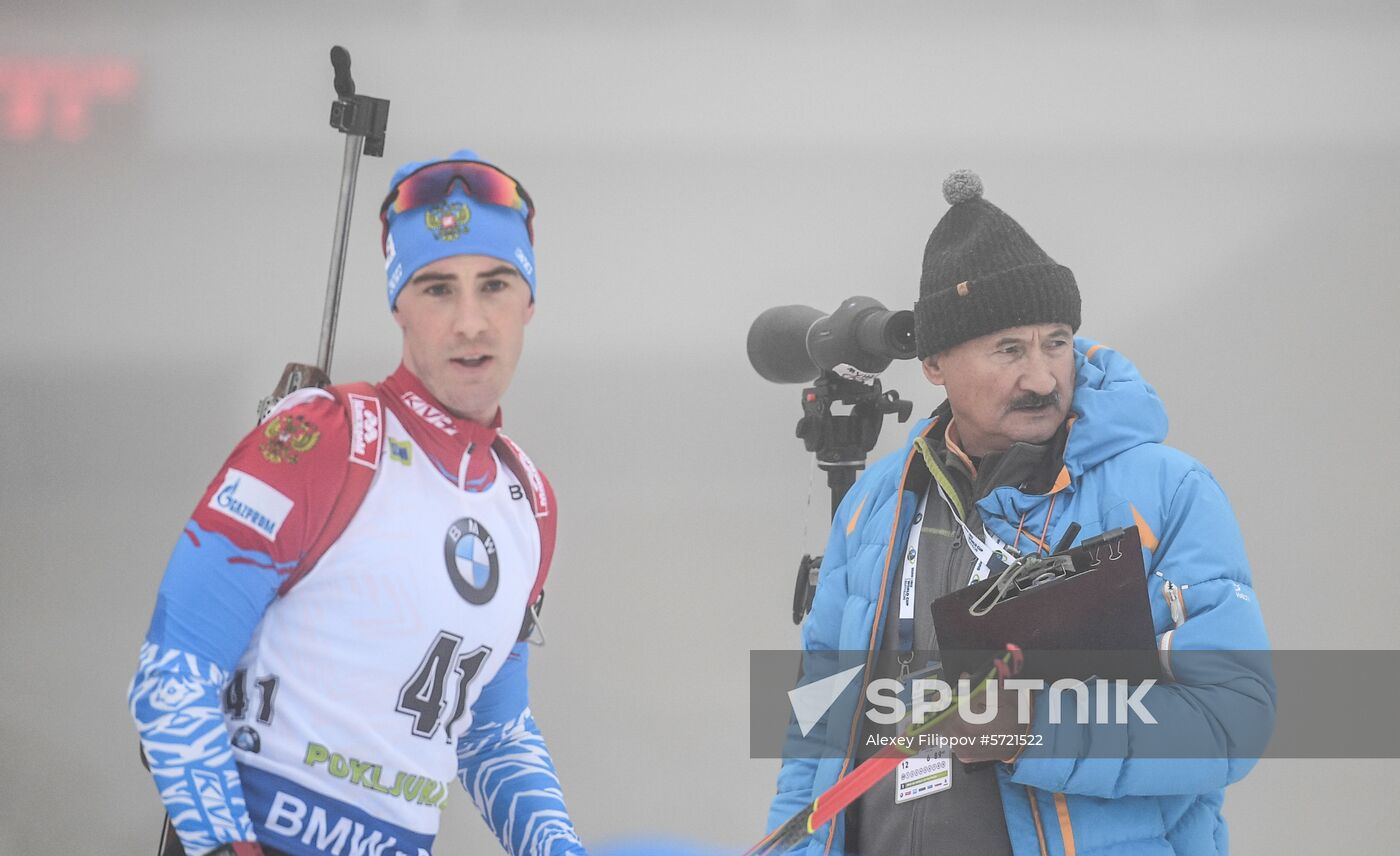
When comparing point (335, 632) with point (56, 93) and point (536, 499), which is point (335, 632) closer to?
point (536, 499)

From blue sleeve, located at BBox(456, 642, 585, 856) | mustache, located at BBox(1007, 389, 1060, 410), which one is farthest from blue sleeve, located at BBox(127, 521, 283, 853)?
mustache, located at BBox(1007, 389, 1060, 410)

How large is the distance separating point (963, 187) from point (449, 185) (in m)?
0.74

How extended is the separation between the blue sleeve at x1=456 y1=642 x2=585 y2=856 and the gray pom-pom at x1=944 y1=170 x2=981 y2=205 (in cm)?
82

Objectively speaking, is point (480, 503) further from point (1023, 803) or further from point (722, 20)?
point (722, 20)

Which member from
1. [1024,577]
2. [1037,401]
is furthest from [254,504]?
[1037,401]

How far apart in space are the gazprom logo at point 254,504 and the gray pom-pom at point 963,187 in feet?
3.19

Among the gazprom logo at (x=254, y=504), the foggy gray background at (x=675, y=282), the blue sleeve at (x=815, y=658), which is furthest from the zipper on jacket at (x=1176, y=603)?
the foggy gray background at (x=675, y=282)

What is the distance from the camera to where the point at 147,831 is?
2.45 meters

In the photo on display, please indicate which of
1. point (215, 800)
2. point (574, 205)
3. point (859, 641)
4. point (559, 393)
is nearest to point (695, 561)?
point (559, 393)

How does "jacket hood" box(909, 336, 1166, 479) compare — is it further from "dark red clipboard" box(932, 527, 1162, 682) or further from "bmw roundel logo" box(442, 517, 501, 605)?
"bmw roundel logo" box(442, 517, 501, 605)

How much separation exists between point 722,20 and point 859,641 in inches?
61.8

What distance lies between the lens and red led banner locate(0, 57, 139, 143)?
254 cm

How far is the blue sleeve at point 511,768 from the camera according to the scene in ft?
4.47

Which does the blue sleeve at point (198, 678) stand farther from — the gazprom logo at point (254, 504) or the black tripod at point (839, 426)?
the black tripod at point (839, 426)
